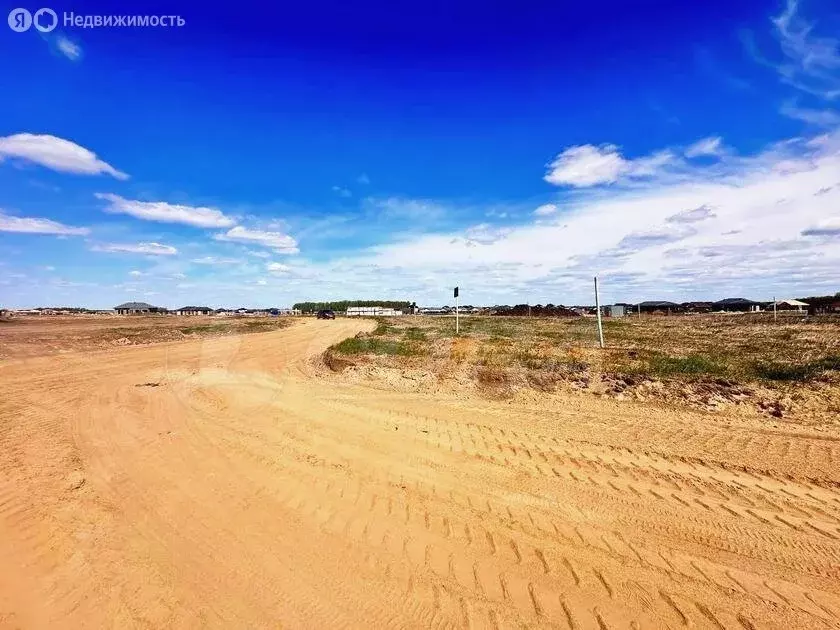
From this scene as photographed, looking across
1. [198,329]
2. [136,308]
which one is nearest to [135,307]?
[136,308]

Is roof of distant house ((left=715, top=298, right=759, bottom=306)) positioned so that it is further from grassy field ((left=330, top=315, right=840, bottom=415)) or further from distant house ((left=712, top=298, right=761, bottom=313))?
grassy field ((left=330, top=315, right=840, bottom=415))

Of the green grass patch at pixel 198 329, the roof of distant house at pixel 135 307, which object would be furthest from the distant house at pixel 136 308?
the green grass patch at pixel 198 329

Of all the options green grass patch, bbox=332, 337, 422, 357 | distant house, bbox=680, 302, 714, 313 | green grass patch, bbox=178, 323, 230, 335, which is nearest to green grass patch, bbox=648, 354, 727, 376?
green grass patch, bbox=332, 337, 422, 357

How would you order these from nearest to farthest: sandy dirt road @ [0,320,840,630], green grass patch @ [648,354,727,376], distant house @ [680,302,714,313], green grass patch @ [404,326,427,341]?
1. sandy dirt road @ [0,320,840,630]
2. green grass patch @ [648,354,727,376]
3. green grass patch @ [404,326,427,341]
4. distant house @ [680,302,714,313]

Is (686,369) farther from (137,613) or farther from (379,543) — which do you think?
(137,613)

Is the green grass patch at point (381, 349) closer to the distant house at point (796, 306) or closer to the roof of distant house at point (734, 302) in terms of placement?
the distant house at point (796, 306)

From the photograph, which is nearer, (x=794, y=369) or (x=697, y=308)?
(x=794, y=369)

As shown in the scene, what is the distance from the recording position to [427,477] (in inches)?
252

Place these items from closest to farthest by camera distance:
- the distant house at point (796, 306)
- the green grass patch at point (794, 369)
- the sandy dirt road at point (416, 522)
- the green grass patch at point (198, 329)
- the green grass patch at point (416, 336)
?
1. the sandy dirt road at point (416, 522)
2. the green grass patch at point (794, 369)
3. the green grass patch at point (416, 336)
4. the green grass patch at point (198, 329)
5. the distant house at point (796, 306)

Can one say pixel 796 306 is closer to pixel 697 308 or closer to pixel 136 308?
pixel 697 308

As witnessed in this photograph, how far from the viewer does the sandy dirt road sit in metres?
3.74

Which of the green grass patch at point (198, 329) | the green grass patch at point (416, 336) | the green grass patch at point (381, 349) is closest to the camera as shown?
the green grass patch at point (381, 349)

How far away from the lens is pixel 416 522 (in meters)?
5.08

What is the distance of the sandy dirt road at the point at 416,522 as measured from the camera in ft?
12.3
